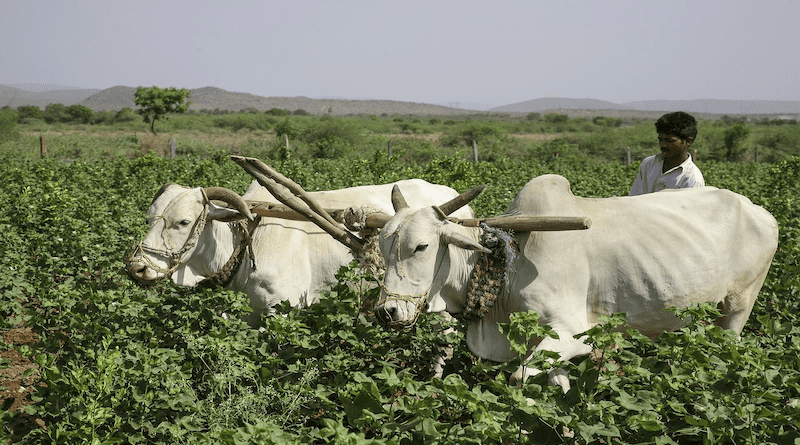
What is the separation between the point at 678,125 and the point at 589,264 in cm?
161

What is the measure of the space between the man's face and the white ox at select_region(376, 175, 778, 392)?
637mm

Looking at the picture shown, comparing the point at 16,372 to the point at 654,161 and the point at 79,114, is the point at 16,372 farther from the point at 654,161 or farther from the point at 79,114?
the point at 79,114

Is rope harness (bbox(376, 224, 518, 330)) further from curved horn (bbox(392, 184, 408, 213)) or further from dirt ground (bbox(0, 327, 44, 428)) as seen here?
dirt ground (bbox(0, 327, 44, 428))

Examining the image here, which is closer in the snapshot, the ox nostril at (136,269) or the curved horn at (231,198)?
the ox nostril at (136,269)

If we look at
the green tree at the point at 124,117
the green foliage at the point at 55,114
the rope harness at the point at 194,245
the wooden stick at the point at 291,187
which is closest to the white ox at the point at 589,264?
the wooden stick at the point at 291,187

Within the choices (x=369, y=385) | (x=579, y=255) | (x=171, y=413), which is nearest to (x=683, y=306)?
(x=579, y=255)

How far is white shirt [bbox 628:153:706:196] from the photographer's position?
16.3 ft

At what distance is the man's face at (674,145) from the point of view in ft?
16.1

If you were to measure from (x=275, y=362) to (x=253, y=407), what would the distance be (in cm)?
44

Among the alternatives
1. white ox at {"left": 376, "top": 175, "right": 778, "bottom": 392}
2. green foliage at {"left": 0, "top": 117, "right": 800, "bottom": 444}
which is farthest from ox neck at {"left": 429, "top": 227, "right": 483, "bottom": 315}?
green foliage at {"left": 0, "top": 117, "right": 800, "bottom": 444}

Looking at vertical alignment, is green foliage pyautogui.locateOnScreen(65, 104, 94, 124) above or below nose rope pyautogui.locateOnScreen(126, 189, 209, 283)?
above

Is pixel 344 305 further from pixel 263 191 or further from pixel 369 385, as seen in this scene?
pixel 263 191

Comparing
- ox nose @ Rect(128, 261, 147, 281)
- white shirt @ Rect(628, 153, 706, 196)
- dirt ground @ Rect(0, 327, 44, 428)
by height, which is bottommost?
dirt ground @ Rect(0, 327, 44, 428)

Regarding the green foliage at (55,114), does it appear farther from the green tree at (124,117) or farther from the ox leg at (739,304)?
the ox leg at (739,304)
